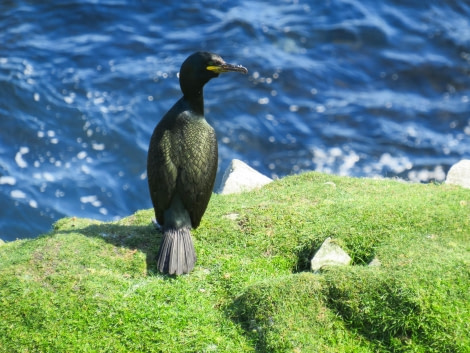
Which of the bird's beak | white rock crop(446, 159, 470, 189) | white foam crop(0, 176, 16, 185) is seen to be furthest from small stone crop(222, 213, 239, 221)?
white foam crop(0, 176, 16, 185)

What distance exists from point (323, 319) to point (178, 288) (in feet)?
3.99

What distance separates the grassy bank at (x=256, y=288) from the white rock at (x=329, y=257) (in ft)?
0.36

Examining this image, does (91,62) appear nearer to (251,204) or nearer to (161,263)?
(251,204)

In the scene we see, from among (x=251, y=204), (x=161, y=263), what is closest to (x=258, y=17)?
(x=251, y=204)

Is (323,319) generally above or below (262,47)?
above

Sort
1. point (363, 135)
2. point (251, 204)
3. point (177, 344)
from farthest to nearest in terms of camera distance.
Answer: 1. point (363, 135)
2. point (251, 204)
3. point (177, 344)

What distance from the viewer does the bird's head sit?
6.27 meters

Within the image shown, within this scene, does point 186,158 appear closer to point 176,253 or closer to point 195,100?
point 195,100

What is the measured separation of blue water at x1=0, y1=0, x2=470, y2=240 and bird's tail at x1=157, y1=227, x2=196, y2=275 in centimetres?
467

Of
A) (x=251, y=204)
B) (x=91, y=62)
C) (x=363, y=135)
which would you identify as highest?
(x=251, y=204)

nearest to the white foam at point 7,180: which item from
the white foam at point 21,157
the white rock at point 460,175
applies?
the white foam at point 21,157

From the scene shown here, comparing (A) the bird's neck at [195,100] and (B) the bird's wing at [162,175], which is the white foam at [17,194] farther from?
(A) the bird's neck at [195,100]

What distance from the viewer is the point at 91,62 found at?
13.3 m

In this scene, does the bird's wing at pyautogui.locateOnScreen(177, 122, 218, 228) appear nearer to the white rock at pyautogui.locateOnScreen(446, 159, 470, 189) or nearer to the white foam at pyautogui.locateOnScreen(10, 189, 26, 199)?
the white rock at pyautogui.locateOnScreen(446, 159, 470, 189)
